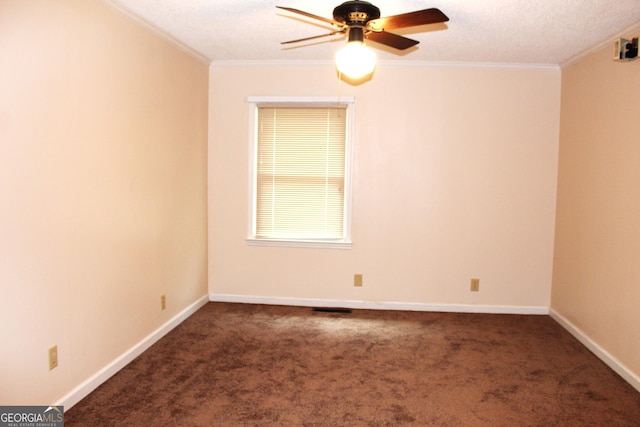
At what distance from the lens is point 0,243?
6.48ft

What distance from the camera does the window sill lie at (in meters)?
4.40

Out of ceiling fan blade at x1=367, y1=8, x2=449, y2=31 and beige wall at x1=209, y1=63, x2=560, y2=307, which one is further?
beige wall at x1=209, y1=63, x2=560, y2=307

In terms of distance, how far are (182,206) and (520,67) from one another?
3406mm

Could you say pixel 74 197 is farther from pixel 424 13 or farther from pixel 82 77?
pixel 424 13

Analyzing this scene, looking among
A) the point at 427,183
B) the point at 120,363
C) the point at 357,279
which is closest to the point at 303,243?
the point at 357,279

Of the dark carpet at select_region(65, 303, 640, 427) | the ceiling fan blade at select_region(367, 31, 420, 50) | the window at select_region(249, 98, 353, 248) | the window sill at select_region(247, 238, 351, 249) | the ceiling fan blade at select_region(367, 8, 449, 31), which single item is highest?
the ceiling fan blade at select_region(367, 31, 420, 50)

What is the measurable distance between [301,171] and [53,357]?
271cm

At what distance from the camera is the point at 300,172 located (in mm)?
4438

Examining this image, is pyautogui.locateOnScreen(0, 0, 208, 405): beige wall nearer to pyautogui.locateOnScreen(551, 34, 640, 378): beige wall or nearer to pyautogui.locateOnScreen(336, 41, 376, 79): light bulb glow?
pyautogui.locateOnScreen(336, 41, 376, 79): light bulb glow

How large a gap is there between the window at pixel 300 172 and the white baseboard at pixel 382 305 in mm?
590

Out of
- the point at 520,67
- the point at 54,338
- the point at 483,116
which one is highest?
the point at 520,67

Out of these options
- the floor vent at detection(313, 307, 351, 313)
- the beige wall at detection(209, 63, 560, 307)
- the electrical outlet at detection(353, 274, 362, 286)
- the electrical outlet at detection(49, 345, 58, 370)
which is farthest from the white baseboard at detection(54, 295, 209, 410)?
the electrical outlet at detection(353, 274, 362, 286)

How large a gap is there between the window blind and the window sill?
0.08 m

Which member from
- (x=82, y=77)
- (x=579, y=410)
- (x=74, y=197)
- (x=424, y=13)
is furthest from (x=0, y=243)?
(x=579, y=410)
